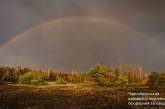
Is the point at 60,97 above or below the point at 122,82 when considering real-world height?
below

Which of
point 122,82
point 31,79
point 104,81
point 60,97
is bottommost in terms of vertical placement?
point 60,97

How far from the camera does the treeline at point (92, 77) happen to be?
1433 inches

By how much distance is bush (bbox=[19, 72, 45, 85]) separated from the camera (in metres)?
36.0

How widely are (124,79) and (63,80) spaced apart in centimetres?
697

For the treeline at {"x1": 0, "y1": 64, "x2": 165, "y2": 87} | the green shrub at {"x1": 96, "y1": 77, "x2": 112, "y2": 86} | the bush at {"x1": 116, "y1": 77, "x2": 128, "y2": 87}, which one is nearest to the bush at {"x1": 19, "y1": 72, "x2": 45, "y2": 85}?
the treeline at {"x1": 0, "y1": 64, "x2": 165, "y2": 87}

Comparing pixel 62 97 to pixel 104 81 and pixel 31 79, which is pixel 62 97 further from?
pixel 104 81

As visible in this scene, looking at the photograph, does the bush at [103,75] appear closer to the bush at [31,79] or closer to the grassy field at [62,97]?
the grassy field at [62,97]

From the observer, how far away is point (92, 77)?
124ft

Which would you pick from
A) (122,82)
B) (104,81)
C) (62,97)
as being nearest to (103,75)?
(104,81)

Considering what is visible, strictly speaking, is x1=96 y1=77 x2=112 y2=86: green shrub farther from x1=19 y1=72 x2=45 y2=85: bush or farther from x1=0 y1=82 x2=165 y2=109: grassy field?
x1=19 y1=72 x2=45 y2=85: bush

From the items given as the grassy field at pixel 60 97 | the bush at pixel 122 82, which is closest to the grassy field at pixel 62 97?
the grassy field at pixel 60 97

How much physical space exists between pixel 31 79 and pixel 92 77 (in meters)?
6.99

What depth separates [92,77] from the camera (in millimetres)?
37875

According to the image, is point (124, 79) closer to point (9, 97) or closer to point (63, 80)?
point (63, 80)
